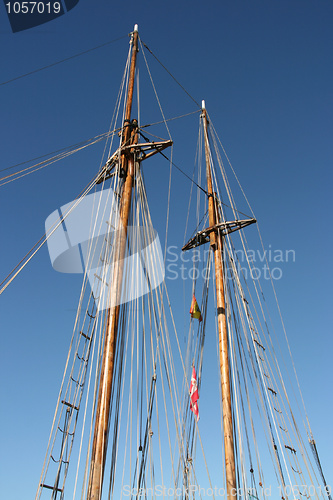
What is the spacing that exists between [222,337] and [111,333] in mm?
7364

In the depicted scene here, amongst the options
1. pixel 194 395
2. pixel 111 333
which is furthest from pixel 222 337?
pixel 111 333

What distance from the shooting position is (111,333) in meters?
10.5

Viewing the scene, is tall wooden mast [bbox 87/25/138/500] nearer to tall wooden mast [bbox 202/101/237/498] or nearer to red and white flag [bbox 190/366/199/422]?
tall wooden mast [bbox 202/101/237/498]

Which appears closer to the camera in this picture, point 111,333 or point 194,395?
point 111,333

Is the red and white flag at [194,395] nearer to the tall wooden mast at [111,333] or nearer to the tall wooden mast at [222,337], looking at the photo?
the tall wooden mast at [222,337]

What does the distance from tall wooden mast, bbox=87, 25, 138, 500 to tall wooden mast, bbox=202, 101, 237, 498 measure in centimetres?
622

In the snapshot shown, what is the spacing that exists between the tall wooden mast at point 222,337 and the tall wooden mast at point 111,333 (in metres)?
6.22

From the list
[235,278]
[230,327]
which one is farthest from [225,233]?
[230,327]

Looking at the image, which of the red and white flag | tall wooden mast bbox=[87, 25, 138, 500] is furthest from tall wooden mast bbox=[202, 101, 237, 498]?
tall wooden mast bbox=[87, 25, 138, 500]

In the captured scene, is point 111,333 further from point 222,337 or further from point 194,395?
point 194,395

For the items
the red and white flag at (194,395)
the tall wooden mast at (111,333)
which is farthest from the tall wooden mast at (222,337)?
the tall wooden mast at (111,333)

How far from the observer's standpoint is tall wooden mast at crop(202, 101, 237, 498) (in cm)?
1352

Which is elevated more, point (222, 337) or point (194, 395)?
point (222, 337)

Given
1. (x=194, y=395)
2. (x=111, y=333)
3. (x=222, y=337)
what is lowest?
(x=111, y=333)
